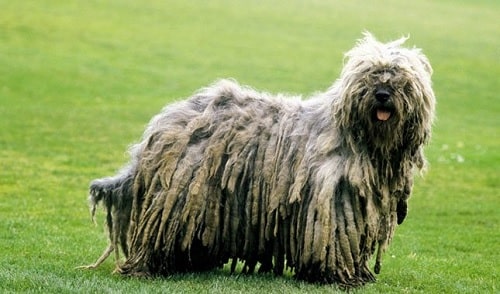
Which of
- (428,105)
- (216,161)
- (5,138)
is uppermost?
(428,105)

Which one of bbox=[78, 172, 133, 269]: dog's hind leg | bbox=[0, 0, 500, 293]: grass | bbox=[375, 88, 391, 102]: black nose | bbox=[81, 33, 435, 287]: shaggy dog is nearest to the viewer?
bbox=[375, 88, 391, 102]: black nose

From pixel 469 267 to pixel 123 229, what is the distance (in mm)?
3511

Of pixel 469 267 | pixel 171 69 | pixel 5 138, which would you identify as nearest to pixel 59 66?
pixel 171 69

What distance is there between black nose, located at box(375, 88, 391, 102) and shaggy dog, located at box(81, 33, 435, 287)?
0.01 meters

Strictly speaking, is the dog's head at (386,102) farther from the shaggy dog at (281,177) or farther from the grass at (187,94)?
the grass at (187,94)

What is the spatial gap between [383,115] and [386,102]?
101 mm

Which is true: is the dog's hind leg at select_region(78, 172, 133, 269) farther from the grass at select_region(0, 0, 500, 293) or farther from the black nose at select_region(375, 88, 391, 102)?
the black nose at select_region(375, 88, 391, 102)

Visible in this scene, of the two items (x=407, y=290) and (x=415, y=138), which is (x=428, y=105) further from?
(x=407, y=290)

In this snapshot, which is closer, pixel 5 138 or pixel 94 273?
pixel 94 273

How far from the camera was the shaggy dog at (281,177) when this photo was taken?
7.85 m

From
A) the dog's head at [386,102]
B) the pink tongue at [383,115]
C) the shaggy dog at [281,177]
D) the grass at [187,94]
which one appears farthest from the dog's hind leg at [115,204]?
the pink tongue at [383,115]

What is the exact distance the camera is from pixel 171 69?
32.4 m

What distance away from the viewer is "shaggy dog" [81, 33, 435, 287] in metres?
7.85

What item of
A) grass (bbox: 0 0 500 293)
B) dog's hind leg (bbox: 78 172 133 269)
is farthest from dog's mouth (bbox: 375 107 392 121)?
dog's hind leg (bbox: 78 172 133 269)
